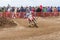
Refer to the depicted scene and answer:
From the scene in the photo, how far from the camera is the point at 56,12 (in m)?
31.4

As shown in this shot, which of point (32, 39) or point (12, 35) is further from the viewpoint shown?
point (12, 35)

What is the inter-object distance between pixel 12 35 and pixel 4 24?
4.66 m

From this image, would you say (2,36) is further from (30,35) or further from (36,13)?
(36,13)

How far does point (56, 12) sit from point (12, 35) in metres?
16.3

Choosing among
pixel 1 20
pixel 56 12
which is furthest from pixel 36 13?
pixel 1 20

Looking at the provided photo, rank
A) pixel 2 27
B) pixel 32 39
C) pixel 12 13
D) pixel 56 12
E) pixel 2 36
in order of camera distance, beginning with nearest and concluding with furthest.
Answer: pixel 32 39 < pixel 2 36 < pixel 2 27 < pixel 12 13 < pixel 56 12

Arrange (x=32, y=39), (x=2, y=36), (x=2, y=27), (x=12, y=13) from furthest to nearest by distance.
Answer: (x=12, y=13) → (x=2, y=27) → (x=2, y=36) → (x=32, y=39)

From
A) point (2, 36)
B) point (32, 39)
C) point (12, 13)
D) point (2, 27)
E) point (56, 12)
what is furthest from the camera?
point (56, 12)

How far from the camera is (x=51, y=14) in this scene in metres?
30.8

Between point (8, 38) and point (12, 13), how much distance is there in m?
Answer: 14.5

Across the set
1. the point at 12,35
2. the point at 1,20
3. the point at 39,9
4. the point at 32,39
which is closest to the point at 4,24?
the point at 1,20

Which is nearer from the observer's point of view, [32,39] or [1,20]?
[32,39]

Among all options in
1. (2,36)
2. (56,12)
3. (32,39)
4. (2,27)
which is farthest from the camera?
(56,12)

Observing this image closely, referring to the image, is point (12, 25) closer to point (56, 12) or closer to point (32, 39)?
point (32, 39)
